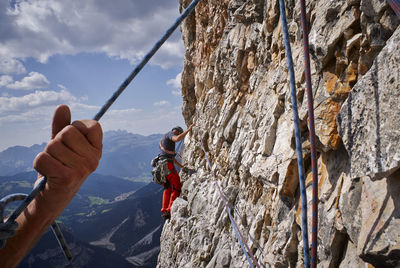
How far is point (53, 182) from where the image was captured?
141 centimetres

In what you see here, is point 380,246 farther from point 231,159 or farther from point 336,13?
point 231,159

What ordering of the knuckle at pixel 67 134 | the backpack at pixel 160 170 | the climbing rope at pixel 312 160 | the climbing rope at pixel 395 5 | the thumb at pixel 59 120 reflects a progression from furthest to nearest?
1. the backpack at pixel 160 170
2. the climbing rope at pixel 312 160
3. the climbing rope at pixel 395 5
4. the thumb at pixel 59 120
5. the knuckle at pixel 67 134

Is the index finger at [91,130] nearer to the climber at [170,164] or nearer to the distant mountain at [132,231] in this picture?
the climber at [170,164]

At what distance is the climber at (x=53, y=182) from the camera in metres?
1.40

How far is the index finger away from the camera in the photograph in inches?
60.2

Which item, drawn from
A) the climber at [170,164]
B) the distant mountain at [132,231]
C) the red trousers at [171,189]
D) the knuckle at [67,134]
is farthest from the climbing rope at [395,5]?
the distant mountain at [132,231]

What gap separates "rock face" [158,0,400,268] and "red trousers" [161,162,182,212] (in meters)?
1.44

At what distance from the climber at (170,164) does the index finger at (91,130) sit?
839cm

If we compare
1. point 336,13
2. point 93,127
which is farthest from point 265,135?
point 93,127

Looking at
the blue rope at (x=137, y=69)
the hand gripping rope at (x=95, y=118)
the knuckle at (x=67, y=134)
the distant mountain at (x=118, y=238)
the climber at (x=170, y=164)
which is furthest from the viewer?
the distant mountain at (x=118, y=238)

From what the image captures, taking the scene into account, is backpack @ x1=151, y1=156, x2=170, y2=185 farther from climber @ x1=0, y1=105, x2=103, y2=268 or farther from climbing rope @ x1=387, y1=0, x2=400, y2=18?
climbing rope @ x1=387, y1=0, x2=400, y2=18

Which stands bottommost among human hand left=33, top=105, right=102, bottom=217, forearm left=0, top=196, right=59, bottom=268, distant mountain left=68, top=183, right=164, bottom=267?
distant mountain left=68, top=183, right=164, bottom=267

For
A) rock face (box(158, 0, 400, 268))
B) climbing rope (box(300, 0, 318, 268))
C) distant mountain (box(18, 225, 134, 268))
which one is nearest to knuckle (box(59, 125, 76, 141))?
climbing rope (box(300, 0, 318, 268))

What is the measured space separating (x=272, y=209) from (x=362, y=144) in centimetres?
307
